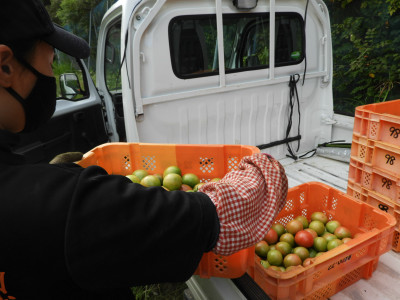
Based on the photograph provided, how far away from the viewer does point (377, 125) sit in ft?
7.80

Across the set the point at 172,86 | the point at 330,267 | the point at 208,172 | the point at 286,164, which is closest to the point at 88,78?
the point at 172,86

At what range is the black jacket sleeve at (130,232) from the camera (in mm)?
867

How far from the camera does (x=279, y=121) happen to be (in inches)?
161

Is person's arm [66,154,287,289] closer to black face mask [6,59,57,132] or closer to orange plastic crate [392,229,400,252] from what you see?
black face mask [6,59,57,132]

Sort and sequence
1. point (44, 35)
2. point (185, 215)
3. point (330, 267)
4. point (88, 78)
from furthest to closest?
point (88, 78), point (330, 267), point (44, 35), point (185, 215)

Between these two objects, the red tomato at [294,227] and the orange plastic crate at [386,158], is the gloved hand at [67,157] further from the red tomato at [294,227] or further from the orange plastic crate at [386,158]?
the orange plastic crate at [386,158]

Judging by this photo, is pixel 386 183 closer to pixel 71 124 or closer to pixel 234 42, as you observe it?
pixel 234 42

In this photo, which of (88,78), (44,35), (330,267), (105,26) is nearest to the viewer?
(44,35)

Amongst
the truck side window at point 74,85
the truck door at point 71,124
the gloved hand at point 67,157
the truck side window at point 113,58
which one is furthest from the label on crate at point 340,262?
the truck side window at point 113,58

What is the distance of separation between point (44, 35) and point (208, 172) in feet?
4.10

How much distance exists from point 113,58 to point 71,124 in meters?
1.31

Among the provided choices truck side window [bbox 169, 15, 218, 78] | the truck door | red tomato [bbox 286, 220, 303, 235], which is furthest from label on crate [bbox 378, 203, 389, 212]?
the truck door

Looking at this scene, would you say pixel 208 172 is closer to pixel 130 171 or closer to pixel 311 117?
pixel 130 171

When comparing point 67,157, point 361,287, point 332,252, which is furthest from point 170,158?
point 361,287
